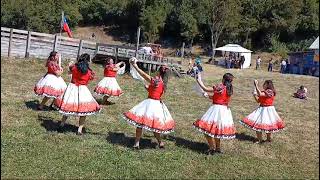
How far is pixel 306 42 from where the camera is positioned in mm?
68938

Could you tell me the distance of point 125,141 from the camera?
38.5 ft

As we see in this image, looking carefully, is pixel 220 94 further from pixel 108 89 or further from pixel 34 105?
pixel 108 89

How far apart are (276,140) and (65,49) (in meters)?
19.6

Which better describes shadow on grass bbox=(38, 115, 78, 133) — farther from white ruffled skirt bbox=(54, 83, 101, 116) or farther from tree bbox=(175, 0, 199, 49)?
tree bbox=(175, 0, 199, 49)

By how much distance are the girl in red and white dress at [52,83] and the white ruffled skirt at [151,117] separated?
3678 millimetres

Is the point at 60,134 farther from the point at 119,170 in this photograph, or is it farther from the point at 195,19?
the point at 195,19

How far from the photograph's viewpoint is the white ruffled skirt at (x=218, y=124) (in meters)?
10.9

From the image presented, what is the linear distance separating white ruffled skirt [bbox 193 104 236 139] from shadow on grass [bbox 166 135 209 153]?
2.73ft

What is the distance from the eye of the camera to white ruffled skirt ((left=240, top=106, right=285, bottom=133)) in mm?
12953

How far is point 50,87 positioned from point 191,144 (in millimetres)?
4476

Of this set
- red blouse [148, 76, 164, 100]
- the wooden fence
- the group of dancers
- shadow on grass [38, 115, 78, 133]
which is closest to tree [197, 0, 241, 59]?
the wooden fence

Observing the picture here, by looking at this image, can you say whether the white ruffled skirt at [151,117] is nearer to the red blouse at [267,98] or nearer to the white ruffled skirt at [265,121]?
the white ruffled skirt at [265,121]

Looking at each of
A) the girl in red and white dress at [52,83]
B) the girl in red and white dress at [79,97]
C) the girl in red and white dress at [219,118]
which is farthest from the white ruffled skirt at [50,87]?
the girl in red and white dress at [219,118]

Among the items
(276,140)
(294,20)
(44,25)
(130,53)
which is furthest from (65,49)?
(294,20)
